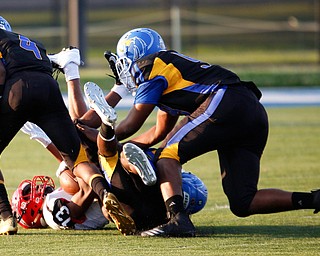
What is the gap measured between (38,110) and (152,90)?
0.87 metres

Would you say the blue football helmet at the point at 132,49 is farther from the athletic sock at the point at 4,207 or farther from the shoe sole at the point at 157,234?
the athletic sock at the point at 4,207

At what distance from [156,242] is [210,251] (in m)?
0.51

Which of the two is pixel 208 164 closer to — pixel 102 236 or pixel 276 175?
pixel 276 175

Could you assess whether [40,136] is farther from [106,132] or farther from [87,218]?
[106,132]

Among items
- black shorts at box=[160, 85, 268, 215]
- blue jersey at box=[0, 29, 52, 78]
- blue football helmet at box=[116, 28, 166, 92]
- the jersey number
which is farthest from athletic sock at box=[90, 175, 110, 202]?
the jersey number

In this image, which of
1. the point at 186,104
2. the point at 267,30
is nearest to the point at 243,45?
the point at 267,30

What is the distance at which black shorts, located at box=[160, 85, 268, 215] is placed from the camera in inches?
263

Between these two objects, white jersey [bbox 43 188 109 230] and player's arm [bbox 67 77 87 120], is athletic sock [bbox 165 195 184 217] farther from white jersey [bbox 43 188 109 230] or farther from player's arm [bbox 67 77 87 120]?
player's arm [bbox 67 77 87 120]

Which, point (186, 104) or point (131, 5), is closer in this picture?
point (186, 104)

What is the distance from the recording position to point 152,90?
6.75 m

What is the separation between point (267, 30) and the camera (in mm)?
32531

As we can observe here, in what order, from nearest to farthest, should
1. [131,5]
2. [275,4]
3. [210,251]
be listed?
[210,251]
[275,4]
[131,5]

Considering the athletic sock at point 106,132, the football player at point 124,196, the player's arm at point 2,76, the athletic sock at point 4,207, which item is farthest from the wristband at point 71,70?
the athletic sock at point 4,207

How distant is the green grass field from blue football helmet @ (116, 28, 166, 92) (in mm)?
1180
